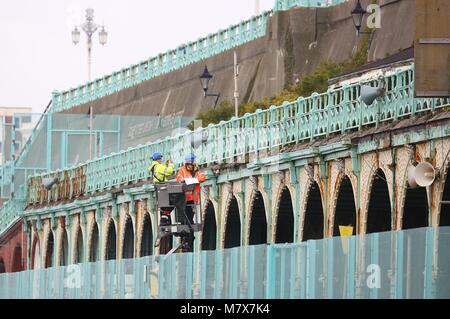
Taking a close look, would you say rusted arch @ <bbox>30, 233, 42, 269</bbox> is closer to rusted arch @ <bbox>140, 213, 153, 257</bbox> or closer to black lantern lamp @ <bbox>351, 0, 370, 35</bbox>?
rusted arch @ <bbox>140, 213, 153, 257</bbox>

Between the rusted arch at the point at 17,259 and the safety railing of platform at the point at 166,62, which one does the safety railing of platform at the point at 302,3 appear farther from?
the rusted arch at the point at 17,259

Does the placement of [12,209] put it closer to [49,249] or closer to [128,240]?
[49,249]

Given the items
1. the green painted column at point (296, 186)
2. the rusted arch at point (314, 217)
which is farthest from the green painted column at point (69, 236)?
the green painted column at point (296, 186)

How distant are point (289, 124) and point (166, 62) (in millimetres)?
37937

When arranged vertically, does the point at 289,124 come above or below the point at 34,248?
above

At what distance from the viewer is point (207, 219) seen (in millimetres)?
57094

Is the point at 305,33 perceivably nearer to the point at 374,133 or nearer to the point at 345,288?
A: the point at 374,133

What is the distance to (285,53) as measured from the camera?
7088 centimetres

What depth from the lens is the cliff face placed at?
205 feet

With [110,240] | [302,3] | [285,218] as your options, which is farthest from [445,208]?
[302,3]

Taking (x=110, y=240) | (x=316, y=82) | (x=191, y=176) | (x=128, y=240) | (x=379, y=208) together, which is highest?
(x=316, y=82)

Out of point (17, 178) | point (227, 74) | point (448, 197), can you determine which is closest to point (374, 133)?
point (448, 197)
